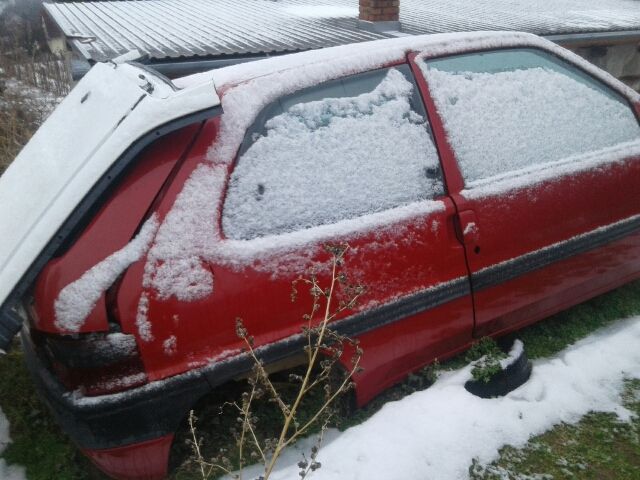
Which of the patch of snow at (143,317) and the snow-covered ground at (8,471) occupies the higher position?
the patch of snow at (143,317)

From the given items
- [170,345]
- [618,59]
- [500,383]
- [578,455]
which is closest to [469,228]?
[500,383]

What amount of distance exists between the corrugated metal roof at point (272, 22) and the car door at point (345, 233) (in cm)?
267

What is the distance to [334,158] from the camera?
210cm

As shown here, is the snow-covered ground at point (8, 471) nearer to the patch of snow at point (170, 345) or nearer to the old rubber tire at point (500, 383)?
the patch of snow at point (170, 345)

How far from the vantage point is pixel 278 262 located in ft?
6.39

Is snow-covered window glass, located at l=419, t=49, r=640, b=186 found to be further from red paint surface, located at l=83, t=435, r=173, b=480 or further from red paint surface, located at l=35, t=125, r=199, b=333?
red paint surface, located at l=83, t=435, r=173, b=480

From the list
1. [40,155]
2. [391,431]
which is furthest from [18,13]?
[391,431]

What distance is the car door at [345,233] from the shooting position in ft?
6.20

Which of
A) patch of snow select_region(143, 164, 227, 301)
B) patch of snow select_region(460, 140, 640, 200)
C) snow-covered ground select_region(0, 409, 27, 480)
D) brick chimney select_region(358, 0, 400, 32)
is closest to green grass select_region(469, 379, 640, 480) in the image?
patch of snow select_region(460, 140, 640, 200)

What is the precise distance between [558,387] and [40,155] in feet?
8.02

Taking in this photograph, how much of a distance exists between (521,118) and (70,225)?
2.04 metres

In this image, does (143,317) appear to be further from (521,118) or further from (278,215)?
(521,118)

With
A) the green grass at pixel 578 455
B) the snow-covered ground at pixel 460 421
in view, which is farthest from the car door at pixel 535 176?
the green grass at pixel 578 455

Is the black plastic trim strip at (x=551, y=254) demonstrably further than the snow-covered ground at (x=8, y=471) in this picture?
Yes
